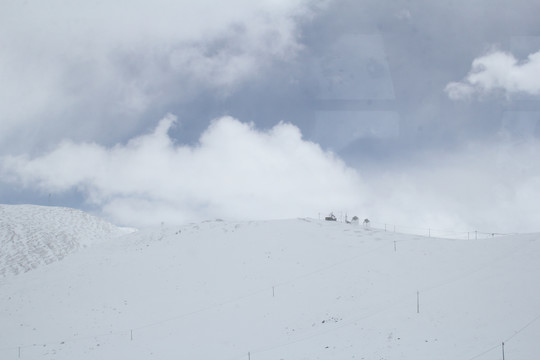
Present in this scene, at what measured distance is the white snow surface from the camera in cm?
2108

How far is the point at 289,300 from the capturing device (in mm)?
29266

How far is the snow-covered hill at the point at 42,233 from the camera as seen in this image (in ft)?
159

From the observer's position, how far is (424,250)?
112 feet

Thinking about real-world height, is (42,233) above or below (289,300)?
above

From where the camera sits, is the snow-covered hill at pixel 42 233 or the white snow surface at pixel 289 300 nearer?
the white snow surface at pixel 289 300

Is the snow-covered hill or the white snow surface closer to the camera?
the white snow surface

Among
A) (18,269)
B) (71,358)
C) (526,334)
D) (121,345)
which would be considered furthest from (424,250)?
(18,269)

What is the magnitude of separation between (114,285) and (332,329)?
886 inches

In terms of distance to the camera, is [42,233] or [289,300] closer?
[289,300]

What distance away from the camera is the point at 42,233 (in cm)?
5538

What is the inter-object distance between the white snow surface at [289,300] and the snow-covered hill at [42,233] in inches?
200

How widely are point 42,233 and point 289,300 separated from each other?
41672 millimetres

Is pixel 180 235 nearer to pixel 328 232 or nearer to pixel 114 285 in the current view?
pixel 114 285

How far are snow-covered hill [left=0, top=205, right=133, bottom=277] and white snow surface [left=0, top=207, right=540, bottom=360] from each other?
5088mm
